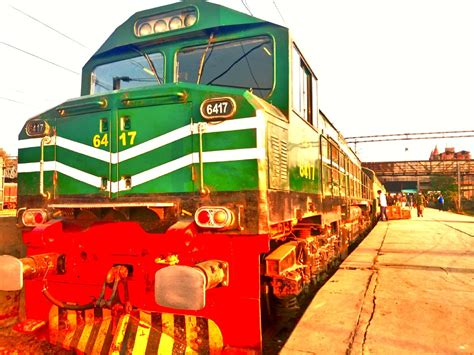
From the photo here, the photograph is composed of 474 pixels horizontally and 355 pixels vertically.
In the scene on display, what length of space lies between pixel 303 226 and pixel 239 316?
2390 mm

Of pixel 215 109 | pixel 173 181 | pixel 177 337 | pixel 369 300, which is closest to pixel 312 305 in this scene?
pixel 369 300

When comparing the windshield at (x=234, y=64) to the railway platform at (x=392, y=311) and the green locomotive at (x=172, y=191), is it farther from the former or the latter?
the railway platform at (x=392, y=311)

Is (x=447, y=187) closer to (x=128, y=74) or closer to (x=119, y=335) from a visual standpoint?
(x=128, y=74)

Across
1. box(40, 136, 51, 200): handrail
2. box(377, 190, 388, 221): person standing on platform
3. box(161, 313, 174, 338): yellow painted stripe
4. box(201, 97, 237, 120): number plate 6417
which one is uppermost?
box(201, 97, 237, 120): number plate 6417

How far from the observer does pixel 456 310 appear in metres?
4.54

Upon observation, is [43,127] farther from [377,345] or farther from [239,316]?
[377,345]

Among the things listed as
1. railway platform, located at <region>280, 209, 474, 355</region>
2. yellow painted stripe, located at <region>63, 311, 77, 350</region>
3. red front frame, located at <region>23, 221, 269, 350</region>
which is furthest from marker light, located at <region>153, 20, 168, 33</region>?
railway platform, located at <region>280, 209, 474, 355</region>

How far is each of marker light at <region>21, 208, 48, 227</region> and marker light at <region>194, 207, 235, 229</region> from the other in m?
1.77

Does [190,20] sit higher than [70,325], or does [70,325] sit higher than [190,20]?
[190,20]

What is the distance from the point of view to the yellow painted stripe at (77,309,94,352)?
139 inches

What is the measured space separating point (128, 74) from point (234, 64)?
1402 millimetres

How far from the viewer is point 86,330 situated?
357 centimetres

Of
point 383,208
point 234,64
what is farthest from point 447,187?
point 234,64

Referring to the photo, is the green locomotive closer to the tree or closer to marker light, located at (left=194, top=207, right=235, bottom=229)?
marker light, located at (left=194, top=207, right=235, bottom=229)
